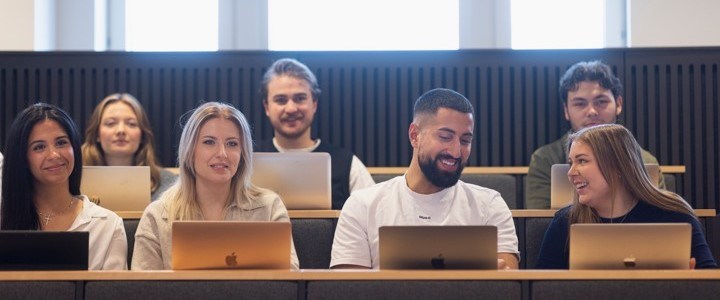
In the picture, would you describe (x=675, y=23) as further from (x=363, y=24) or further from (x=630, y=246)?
(x=630, y=246)

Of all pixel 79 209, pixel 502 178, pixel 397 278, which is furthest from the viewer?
pixel 502 178

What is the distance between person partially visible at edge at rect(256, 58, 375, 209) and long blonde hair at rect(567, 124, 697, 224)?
1150 mm

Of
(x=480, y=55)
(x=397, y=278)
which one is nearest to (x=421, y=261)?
(x=397, y=278)

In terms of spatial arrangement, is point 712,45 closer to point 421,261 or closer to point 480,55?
point 480,55

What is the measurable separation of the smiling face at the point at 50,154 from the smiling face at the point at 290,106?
1092 millimetres

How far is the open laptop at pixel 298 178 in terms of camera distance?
3768 millimetres

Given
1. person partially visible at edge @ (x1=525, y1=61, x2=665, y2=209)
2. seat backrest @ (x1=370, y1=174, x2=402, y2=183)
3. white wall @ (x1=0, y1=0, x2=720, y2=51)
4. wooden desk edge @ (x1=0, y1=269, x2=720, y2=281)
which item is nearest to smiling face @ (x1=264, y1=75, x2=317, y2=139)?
seat backrest @ (x1=370, y1=174, x2=402, y2=183)

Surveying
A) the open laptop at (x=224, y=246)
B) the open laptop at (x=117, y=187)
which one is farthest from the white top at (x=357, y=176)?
the open laptop at (x=224, y=246)

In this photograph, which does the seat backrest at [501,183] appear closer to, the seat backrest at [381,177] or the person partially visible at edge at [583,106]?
the person partially visible at edge at [583,106]

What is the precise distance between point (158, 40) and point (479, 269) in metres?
3.71

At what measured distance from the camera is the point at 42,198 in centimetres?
351

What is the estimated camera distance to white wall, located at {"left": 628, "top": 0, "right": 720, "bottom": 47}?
5.54 metres

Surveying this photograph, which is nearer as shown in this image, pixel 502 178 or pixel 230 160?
pixel 230 160

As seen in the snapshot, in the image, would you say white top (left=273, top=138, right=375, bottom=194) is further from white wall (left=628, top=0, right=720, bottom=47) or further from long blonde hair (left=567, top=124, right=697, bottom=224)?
white wall (left=628, top=0, right=720, bottom=47)
